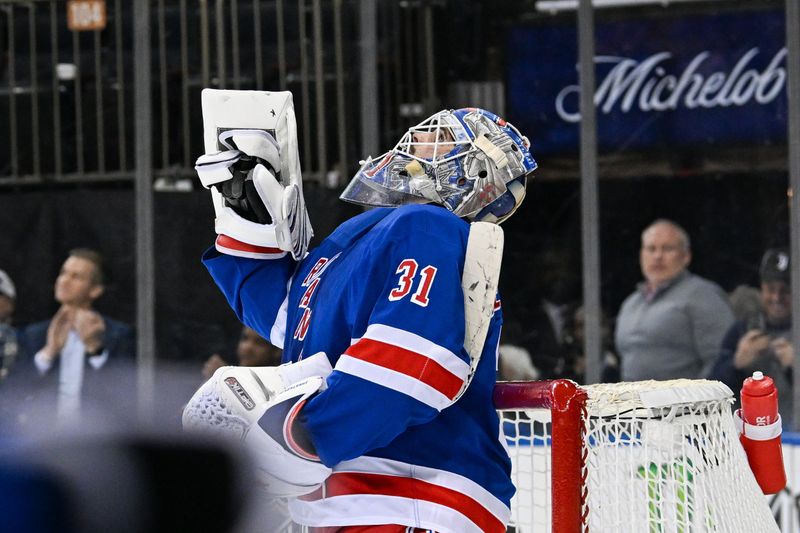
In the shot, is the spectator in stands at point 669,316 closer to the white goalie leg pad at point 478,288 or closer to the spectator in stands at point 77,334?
the spectator in stands at point 77,334

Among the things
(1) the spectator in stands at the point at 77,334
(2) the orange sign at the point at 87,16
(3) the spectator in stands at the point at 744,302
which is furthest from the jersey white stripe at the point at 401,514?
(2) the orange sign at the point at 87,16

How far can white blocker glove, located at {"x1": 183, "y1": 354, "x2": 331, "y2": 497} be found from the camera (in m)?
1.67

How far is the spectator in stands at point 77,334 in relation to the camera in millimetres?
5547

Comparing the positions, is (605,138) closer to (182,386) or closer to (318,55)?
(318,55)

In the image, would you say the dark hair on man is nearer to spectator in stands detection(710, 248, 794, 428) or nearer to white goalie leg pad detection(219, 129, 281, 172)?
spectator in stands detection(710, 248, 794, 428)

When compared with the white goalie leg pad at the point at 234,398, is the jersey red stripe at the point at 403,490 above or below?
below

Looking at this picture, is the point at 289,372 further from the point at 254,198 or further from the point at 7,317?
the point at 7,317

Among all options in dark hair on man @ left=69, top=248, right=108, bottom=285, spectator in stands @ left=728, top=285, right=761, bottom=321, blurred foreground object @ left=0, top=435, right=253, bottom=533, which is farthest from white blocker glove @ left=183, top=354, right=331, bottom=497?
dark hair on man @ left=69, top=248, right=108, bottom=285

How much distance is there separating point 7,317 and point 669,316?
2.87m

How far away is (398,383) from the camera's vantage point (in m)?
1.70

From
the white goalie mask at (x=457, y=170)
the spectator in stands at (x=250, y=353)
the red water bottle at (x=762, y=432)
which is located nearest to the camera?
the white goalie mask at (x=457, y=170)

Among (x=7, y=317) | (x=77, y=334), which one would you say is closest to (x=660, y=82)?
(x=77, y=334)

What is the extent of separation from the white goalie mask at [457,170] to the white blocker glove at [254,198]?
0.39 feet

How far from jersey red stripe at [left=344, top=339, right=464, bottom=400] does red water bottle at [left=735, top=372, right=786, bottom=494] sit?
905mm
